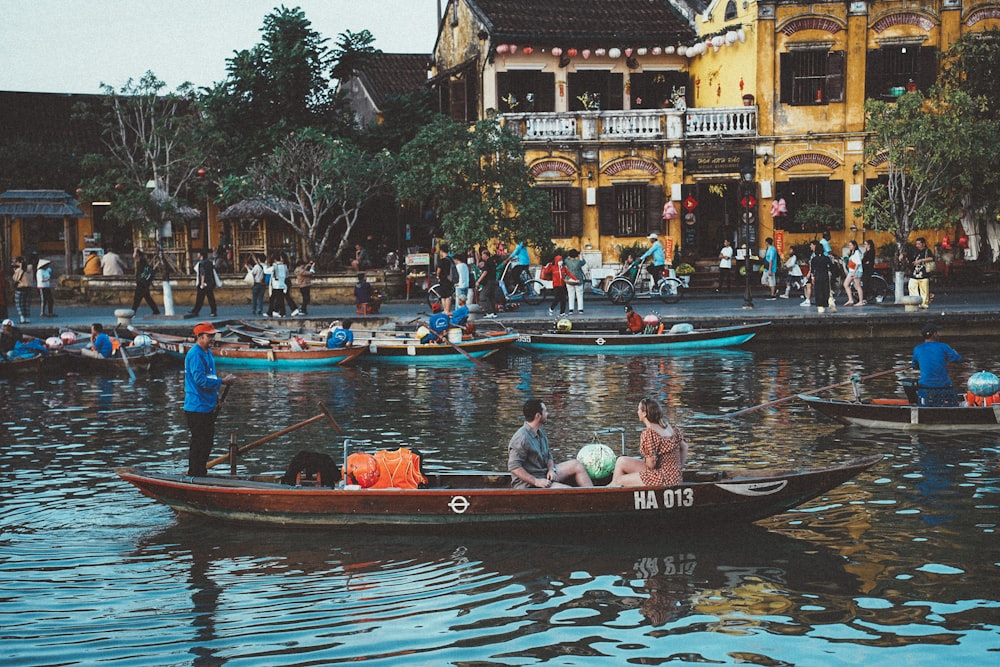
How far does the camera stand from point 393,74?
4941 centimetres

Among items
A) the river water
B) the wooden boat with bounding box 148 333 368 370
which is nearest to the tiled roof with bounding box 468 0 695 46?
the wooden boat with bounding box 148 333 368 370

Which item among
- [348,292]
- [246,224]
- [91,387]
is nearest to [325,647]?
[91,387]

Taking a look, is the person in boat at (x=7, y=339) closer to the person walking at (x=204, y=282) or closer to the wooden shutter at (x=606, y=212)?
the person walking at (x=204, y=282)

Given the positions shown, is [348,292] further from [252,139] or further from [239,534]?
[239,534]

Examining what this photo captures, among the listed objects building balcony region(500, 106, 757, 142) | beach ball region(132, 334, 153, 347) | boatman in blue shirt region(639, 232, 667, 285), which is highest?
building balcony region(500, 106, 757, 142)

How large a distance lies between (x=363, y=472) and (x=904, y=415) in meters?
8.24

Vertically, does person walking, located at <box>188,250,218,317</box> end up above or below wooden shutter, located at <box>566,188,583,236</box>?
below

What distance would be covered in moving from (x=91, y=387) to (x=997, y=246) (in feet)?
87.1

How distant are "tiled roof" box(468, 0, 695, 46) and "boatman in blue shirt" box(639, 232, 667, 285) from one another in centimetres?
698

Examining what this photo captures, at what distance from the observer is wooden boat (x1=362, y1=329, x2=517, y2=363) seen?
25672 mm

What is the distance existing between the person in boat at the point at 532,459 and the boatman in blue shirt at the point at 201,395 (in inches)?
134

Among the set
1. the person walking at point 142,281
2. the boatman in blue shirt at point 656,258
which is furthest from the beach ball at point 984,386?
the person walking at point 142,281

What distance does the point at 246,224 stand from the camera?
43.9 meters

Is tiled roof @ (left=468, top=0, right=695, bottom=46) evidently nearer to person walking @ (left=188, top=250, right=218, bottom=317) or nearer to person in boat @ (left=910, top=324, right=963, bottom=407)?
person walking @ (left=188, top=250, right=218, bottom=317)
